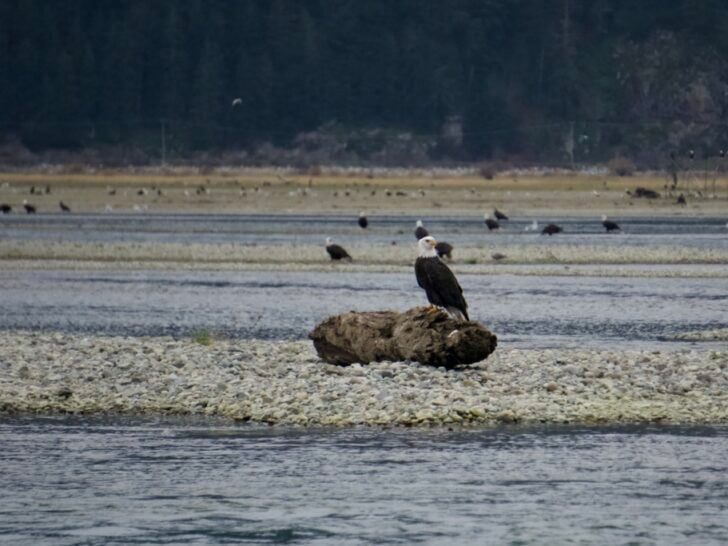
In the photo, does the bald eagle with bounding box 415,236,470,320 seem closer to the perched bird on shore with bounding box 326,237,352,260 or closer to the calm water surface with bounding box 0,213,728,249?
the perched bird on shore with bounding box 326,237,352,260

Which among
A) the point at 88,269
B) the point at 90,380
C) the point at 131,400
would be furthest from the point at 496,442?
the point at 88,269

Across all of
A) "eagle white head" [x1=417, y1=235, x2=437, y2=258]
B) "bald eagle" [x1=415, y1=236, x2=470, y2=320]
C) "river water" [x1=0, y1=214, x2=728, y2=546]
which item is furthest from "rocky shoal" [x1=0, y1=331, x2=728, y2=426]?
"eagle white head" [x1=417, y1=235, x2=437, y2=258]

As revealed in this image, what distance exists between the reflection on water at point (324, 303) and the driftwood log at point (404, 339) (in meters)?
6.14

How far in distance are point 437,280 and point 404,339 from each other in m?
1.02

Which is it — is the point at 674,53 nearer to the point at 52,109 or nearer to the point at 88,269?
the point at 52,109

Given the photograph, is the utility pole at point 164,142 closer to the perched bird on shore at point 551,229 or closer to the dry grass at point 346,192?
the dry grass at point 346,192

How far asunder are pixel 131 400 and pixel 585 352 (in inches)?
293

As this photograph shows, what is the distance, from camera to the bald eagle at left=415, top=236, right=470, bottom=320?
2191 centimetres

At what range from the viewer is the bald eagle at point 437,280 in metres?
21.9

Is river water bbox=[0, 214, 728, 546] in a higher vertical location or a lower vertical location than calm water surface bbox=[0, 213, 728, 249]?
higher

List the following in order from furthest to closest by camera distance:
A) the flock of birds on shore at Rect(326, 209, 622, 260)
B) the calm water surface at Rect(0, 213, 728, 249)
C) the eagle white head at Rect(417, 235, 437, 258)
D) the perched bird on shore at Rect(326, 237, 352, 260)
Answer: the calm water surface at Rect(0, 213, 728, 249), the perched bird on shore at Rect(326, 237, 352, 260), the flock of birds on shore at Rect(326, 209, 622, 260), the eagle white head at Rect(417, 235, 437, 258)

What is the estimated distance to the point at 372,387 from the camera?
21375 mm

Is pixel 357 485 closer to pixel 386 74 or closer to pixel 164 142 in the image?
pixel 164 142

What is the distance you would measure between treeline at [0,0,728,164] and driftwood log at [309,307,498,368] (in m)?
106
